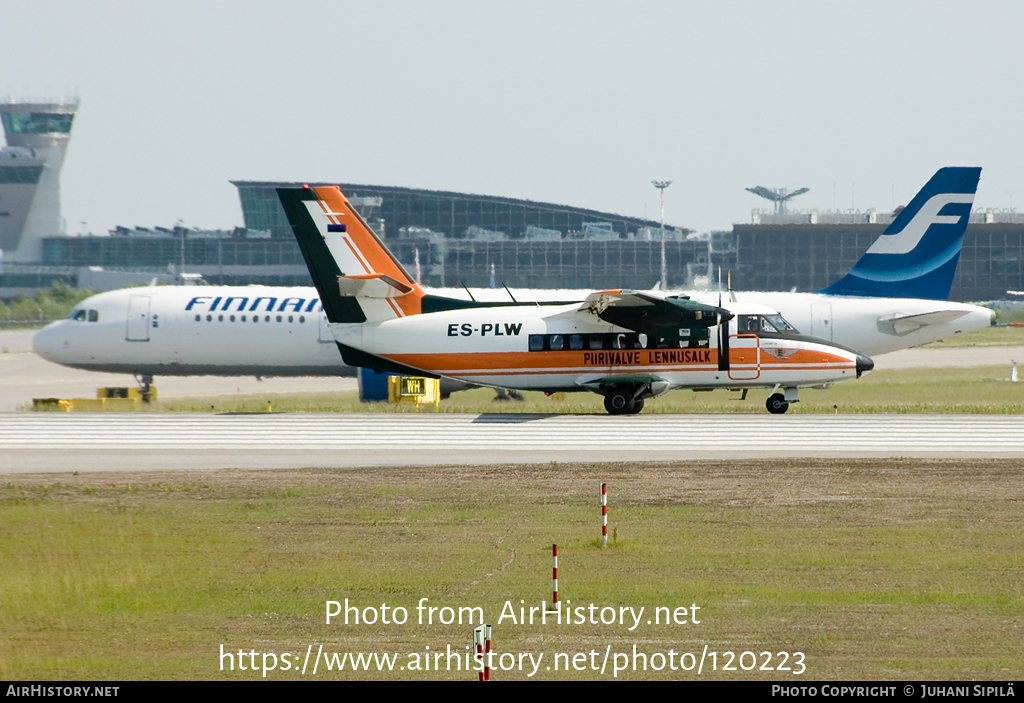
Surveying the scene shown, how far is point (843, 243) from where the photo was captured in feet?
506

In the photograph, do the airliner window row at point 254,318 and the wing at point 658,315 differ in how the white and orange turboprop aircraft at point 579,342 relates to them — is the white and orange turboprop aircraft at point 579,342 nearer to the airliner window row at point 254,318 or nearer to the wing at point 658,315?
the wing at point 658,315

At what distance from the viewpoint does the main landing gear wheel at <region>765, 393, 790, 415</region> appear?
124ft

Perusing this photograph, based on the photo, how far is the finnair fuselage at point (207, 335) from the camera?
43312 millimetres

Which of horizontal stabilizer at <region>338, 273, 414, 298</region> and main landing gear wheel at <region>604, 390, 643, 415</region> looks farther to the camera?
main landing gear wheel at <region>604, 390, 643, 415</region>

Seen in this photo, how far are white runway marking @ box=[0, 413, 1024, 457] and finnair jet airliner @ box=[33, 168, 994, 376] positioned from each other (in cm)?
567

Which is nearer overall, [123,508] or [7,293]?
[123,508]

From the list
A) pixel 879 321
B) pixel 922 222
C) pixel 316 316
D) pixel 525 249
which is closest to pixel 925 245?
pixel 922 222

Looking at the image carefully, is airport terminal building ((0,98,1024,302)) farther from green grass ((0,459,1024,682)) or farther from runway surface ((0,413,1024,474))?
green grass ((0,459,1024,682))

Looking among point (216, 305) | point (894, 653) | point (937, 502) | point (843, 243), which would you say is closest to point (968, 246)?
point (843, 243)

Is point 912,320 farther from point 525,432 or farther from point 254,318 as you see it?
point 254,318

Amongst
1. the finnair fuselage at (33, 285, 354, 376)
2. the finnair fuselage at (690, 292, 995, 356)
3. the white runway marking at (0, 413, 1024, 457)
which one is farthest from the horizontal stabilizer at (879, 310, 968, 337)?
the finnair fuselage at (33, 285, 354, 376)

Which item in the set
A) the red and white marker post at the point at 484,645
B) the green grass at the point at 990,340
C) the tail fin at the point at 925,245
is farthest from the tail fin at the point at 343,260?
the green grass at the point at 990,340

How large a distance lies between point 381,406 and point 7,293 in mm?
147591

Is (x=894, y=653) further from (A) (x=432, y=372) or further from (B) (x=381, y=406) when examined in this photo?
(B) (x=381, y=406)
